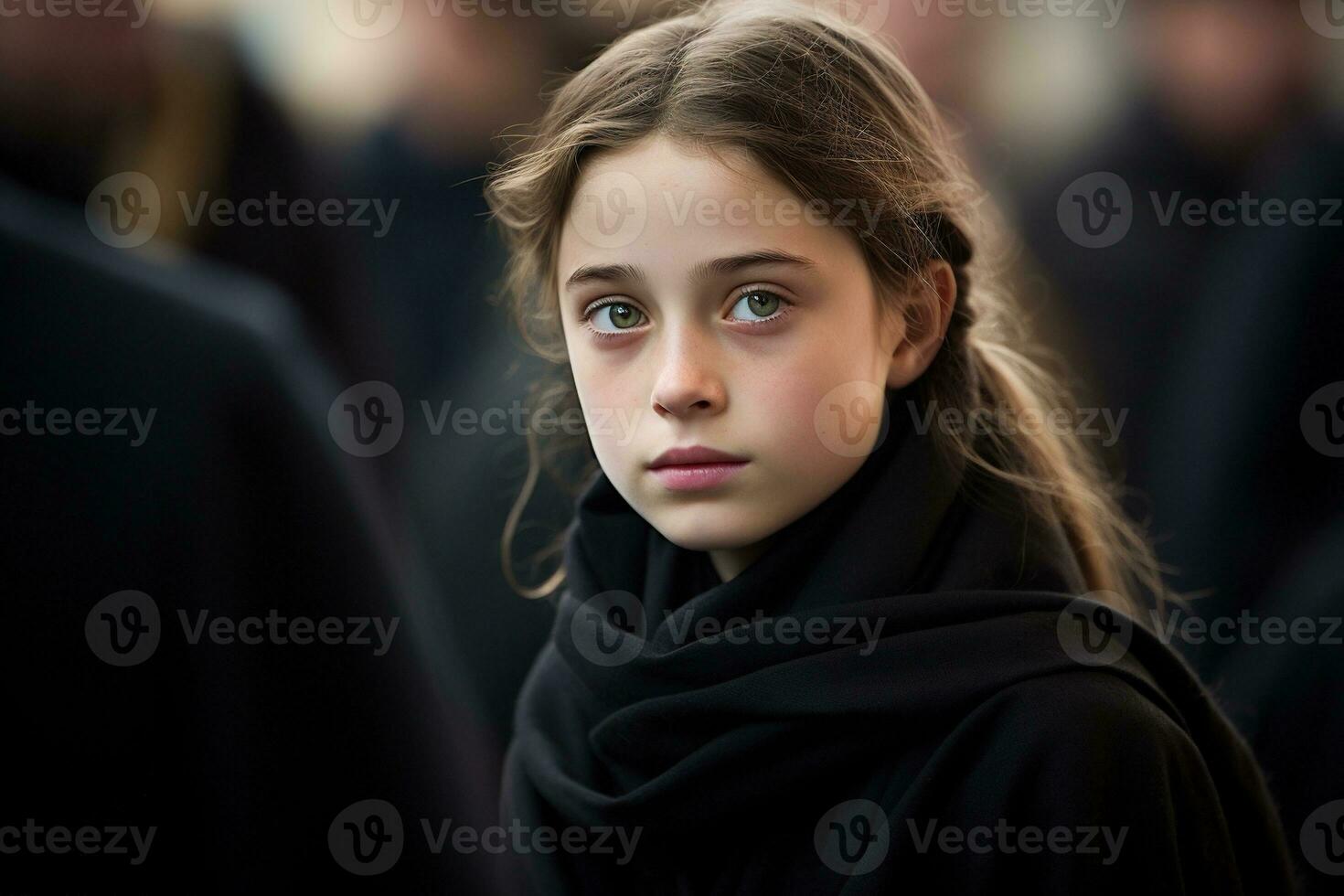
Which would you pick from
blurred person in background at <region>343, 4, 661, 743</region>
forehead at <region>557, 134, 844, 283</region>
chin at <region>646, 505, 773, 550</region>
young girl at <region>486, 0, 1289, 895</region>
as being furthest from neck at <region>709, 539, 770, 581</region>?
blurred person in background at <region>343, 4, 661, 743</region>

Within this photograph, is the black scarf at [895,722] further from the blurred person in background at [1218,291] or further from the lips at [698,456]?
the blurred person in background at [1218,291]

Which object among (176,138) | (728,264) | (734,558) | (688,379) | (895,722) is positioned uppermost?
(176,138)

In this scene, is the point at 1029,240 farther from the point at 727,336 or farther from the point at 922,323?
the point at 727,336

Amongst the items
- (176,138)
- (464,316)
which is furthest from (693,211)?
(464,316)

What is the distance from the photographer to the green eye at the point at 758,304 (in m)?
1.10

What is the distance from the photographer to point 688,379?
3.54 ft

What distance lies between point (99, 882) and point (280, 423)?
413 mm

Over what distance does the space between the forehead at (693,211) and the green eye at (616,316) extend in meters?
0.05

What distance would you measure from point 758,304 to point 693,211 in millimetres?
101

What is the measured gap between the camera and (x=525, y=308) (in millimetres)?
1523

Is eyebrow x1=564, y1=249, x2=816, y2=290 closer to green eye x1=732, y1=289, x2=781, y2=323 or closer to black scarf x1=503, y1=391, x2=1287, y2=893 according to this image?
green eye x1=732, y1=289, x2=781, y2=323

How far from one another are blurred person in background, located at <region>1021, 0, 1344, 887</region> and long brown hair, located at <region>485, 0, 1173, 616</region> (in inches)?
34.8

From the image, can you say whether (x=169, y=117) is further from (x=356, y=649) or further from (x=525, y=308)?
(x=356, y=649)

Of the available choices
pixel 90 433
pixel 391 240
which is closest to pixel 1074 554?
pixel 90 433
